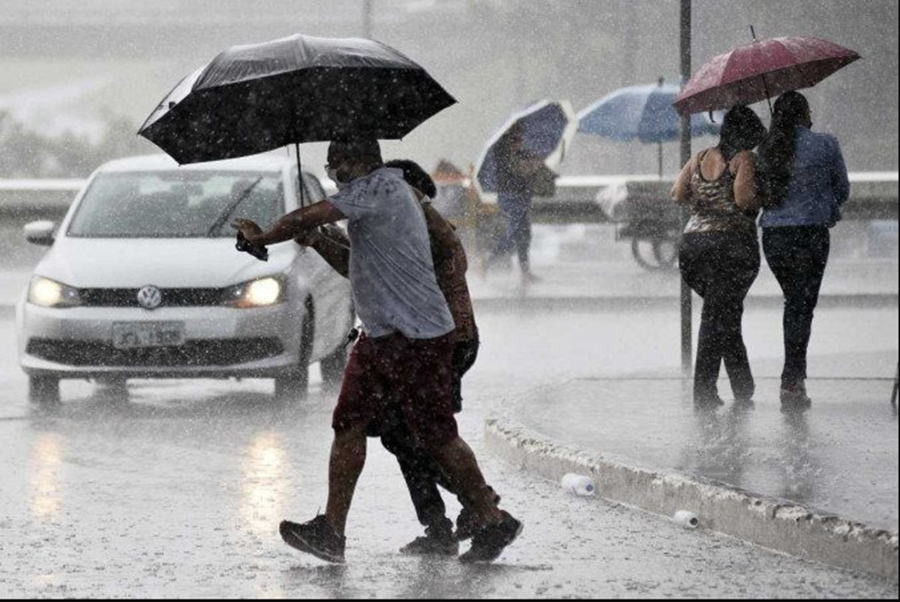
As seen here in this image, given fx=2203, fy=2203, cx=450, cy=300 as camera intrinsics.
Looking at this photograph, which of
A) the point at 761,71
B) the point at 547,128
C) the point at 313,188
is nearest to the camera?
the point at 761,71

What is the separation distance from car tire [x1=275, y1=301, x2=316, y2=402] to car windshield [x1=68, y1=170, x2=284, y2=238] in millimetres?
872

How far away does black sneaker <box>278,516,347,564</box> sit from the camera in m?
7.56

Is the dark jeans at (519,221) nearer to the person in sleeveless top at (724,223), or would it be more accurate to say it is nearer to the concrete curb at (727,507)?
the person in sleeveless top at (724,223)

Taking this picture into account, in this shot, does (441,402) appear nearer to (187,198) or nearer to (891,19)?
(187,198)

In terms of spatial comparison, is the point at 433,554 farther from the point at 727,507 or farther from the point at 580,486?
the point at 580,486

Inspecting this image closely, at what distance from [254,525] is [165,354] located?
444 cm

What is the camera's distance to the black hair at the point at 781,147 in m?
11.3

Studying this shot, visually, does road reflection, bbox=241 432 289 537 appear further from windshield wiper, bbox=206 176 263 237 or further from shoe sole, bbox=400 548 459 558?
windshield wiper, bbox=206 176 263 237

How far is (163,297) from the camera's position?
13.0 metres

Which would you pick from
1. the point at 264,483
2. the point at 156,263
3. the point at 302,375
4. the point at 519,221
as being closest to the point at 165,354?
the point at 156,263

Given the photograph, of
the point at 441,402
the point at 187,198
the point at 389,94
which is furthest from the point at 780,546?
the point at 187,198

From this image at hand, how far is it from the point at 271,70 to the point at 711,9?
30.7 m

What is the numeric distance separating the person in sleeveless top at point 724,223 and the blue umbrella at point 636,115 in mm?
14377

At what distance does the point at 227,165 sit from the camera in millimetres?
15047
